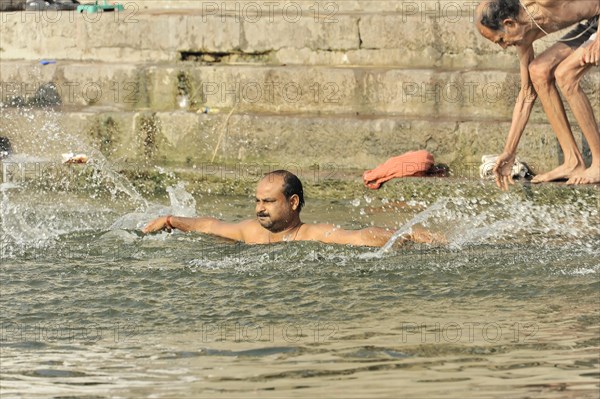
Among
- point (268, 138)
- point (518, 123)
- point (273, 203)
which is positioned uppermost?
point (268, 138)

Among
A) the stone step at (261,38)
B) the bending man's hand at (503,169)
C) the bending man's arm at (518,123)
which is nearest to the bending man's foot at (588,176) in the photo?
the bending man's arm at (518,123)

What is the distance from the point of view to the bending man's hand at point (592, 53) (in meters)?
9.16

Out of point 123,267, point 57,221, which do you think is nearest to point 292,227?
point 123,267

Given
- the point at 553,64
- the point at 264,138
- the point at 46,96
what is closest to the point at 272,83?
the point at 264,138

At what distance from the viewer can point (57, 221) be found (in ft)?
31.8

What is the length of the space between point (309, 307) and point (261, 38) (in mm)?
5366

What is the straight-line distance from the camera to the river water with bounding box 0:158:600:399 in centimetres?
575

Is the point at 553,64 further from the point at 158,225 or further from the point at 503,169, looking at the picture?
the point at 158,225

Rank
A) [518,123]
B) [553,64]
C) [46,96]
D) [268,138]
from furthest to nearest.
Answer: [46,96]
[268,138]
[553,64]
[518,123]

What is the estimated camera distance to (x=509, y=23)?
29.6 feet

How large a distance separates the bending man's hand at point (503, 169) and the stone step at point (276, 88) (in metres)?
1.72

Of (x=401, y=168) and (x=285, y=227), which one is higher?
(x=401, y=168)

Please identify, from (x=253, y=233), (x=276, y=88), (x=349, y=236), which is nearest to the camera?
(x=349, y=236)

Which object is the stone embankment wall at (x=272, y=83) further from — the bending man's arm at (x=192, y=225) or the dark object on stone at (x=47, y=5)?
the bending man's arm at (x=192, y=225)
